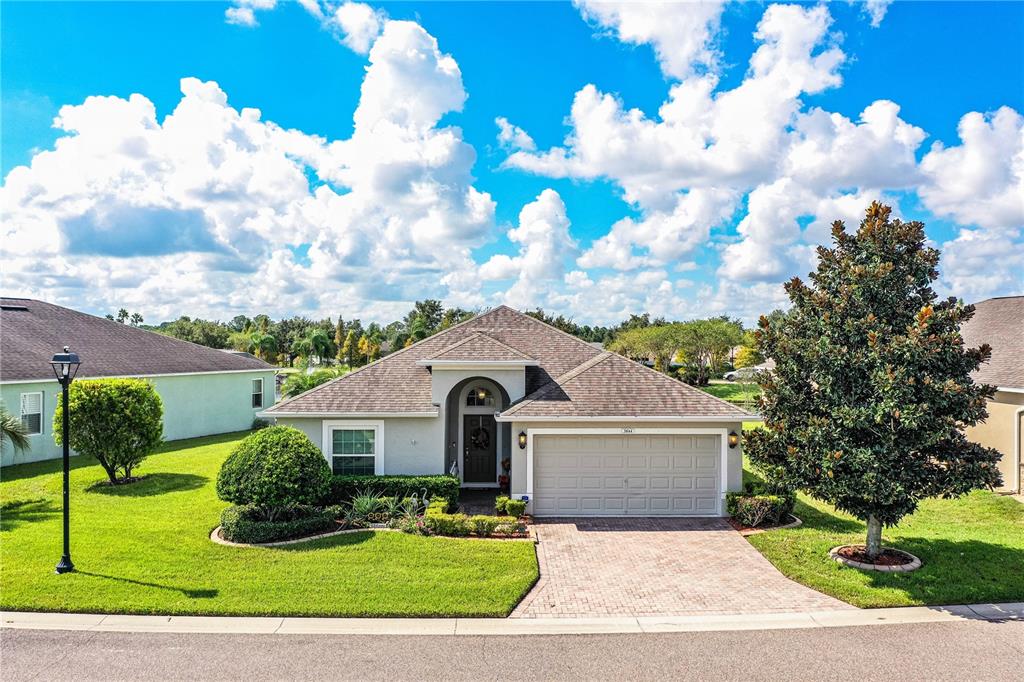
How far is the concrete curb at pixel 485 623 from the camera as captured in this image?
346 inches

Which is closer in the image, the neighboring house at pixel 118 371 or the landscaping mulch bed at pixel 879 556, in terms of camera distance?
the landscaping mulch bed at pixel 879 556

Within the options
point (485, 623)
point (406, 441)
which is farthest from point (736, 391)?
point (485, 623)

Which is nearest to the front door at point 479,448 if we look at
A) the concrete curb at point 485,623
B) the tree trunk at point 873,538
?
the concrete curb at point 485,623

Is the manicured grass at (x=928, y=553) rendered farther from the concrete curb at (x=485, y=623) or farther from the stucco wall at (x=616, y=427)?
the stucco wall at (x=616, y=427)

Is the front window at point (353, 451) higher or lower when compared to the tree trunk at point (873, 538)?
higher

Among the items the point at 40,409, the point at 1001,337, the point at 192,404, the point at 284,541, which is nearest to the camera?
the point at 284,541

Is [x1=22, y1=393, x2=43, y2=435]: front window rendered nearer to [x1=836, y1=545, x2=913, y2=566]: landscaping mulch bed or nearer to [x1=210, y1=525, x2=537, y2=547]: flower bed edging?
[x1=210, y1=525, x2=537, y2=547]: flower bed edging

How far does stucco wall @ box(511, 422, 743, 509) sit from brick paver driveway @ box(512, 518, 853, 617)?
43.2 inches

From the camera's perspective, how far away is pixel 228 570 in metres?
10.7

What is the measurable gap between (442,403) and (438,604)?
6886 mm

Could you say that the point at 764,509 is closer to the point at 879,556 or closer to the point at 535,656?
the point at 879,556

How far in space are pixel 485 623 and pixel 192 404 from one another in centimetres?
2310

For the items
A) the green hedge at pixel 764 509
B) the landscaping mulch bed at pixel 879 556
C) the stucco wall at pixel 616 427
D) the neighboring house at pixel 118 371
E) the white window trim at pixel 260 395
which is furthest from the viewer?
the white window trim at pixel 260 395

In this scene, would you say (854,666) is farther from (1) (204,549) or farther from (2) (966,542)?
(1) (204,549)
